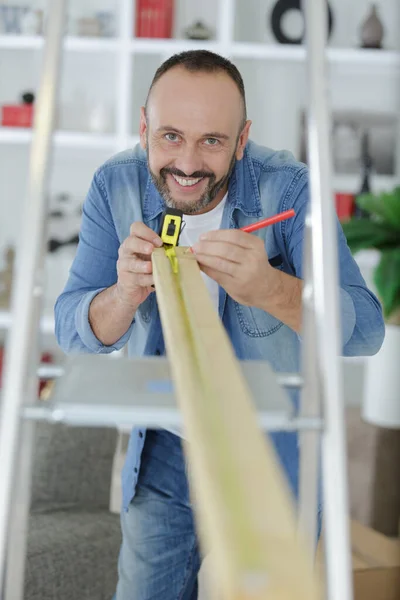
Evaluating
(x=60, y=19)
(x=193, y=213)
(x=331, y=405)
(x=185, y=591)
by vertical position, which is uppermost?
(x=60, y=19)

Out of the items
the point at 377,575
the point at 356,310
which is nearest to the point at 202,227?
the point at 356,310

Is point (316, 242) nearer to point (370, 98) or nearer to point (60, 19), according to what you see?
point (60, 19)

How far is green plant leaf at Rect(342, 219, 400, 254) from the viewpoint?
149 inches

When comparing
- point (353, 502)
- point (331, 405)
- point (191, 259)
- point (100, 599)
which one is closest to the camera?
point (331, 405)

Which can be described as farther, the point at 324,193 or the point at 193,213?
the point at 193,213

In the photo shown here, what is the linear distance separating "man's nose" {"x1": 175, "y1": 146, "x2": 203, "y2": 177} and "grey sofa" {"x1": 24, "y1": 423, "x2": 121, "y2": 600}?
3.84 ft

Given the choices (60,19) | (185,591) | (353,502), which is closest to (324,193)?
(60,19)

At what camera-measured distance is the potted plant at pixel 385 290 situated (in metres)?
3.70

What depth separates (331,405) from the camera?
0.84m

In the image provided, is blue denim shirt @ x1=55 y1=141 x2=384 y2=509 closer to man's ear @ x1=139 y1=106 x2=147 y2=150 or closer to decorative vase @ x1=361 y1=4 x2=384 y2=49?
man's ear @ x1=139 y1=106 x2=147 y2=150

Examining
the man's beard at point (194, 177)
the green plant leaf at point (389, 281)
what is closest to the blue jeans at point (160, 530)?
the man's beard at point (194, 177)

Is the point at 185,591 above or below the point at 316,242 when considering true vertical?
below

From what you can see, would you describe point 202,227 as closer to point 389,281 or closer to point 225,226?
point 225,226

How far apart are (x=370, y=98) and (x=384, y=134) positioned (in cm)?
19
